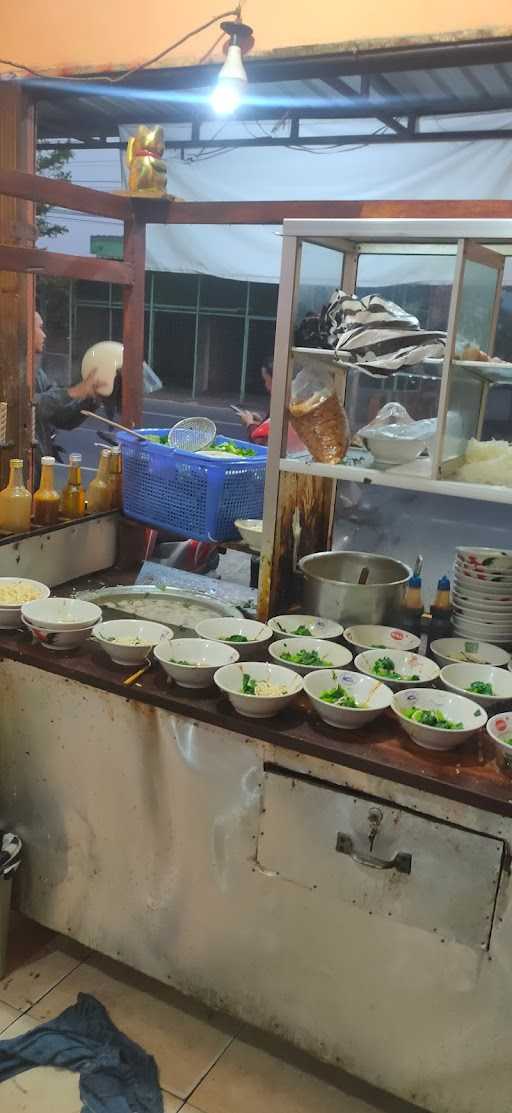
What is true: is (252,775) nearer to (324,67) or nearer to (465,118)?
(324,67)

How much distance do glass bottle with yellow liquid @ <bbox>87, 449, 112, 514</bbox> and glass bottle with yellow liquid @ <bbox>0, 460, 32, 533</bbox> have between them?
36cm

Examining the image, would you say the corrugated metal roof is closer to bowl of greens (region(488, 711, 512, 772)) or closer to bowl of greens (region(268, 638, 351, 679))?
bowl of greens (region(268, 638, 351, 679))

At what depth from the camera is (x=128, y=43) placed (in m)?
3.02

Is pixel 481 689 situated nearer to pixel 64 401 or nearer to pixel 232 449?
pixel 232 449

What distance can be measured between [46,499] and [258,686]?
1.21 m

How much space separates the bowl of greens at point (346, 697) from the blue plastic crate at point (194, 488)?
0.81m

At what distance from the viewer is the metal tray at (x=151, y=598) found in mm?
2855

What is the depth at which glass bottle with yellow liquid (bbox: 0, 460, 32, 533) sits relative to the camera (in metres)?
2.86

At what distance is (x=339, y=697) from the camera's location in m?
2.17

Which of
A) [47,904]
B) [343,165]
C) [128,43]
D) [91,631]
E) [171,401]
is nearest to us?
[91,631]

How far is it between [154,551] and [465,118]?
8.31 feet

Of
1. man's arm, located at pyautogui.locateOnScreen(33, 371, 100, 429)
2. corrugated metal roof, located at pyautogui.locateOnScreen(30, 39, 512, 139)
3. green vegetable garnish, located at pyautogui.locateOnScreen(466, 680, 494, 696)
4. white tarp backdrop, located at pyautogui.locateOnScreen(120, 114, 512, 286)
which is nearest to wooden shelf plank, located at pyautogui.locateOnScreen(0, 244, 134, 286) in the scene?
corrugated metal roof, located at pyautogui.locateOnScreen(30, 39, 512, 139)

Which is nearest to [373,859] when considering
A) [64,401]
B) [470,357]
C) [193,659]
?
[193,659]

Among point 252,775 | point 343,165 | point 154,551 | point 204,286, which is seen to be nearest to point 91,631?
point 252,775
